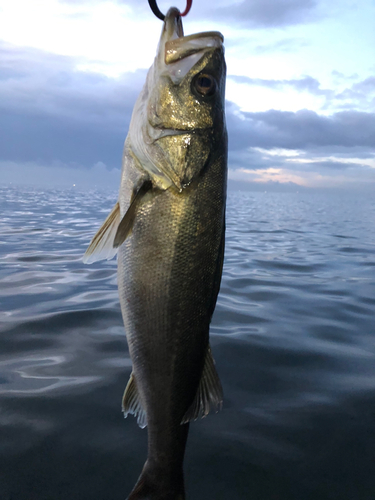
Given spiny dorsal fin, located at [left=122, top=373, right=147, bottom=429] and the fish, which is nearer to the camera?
the fish

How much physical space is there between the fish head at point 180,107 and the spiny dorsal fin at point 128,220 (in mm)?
143

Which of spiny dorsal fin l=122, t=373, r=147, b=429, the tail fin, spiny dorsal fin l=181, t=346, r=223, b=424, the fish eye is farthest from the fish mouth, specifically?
the tail fin

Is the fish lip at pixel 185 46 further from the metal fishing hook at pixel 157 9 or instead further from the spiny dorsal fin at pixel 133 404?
the spiny dorsal fin at pixel 133 404

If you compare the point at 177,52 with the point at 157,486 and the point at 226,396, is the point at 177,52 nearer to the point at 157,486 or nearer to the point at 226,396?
the point at 157,486

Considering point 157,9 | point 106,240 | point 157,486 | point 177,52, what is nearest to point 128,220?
point 106,240

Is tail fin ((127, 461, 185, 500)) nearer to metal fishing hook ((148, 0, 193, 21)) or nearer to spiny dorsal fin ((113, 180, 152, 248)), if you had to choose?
spiny dorsal fin ((113, 180, 152, 248))

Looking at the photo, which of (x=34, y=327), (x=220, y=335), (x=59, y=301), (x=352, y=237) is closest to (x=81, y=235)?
(x=59, y=301)

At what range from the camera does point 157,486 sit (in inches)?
99.0

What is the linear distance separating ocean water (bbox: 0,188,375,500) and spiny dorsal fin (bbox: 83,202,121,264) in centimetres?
182

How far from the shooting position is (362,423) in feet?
12.8

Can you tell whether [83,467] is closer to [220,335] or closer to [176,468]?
A: [176,468]

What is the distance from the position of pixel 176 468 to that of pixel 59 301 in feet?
17.9

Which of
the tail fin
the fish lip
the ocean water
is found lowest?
the ocean water

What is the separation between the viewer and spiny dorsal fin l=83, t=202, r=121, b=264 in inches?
103
